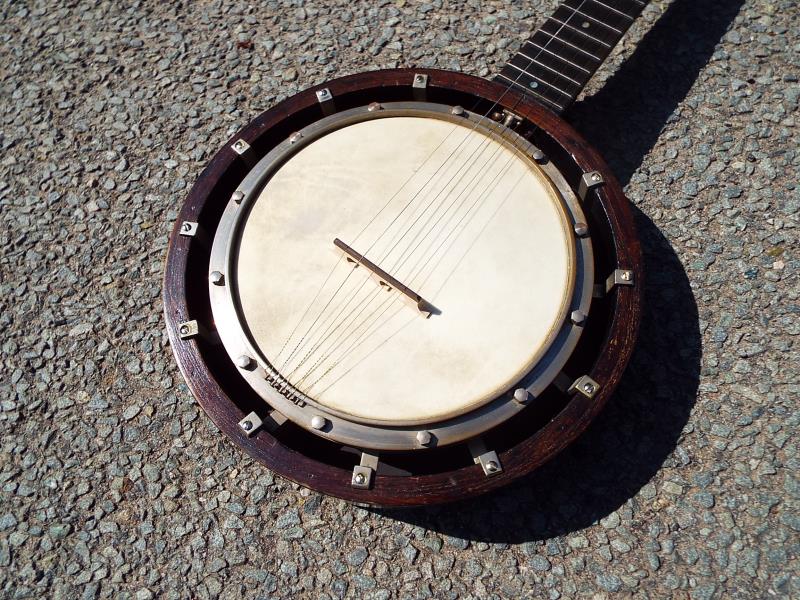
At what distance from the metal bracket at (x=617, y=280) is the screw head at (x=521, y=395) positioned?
1.48ft

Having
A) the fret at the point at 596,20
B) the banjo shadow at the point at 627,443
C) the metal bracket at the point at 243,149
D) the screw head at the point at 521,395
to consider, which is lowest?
the banjo shadow at the point at 627,443

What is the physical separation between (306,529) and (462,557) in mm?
518

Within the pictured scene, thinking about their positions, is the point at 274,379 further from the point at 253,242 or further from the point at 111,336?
the point at 111,336

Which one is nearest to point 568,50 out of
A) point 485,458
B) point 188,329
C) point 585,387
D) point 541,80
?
point 541,80

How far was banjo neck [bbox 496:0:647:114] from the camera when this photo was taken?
256 cm

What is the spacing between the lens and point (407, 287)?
7.02 feet

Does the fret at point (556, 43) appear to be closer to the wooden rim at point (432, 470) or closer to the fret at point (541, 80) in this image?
the fret at point (541, 80)

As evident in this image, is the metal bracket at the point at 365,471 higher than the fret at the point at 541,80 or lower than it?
lower

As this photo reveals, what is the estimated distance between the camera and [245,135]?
8.16 feet

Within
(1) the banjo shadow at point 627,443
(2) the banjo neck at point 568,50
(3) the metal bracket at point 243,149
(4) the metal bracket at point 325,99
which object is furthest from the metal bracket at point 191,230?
(2) the banjo neck at point 568,50

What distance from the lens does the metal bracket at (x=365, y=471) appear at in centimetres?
198


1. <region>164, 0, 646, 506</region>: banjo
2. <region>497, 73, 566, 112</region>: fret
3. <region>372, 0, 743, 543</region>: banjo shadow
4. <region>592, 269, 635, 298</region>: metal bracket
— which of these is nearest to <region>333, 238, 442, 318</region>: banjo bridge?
<region>164, 0, 646, 506</region>: banjo

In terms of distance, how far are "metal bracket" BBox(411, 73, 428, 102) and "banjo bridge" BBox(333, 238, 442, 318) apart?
0.71 m

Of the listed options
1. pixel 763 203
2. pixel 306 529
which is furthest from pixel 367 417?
pixel 763 203
